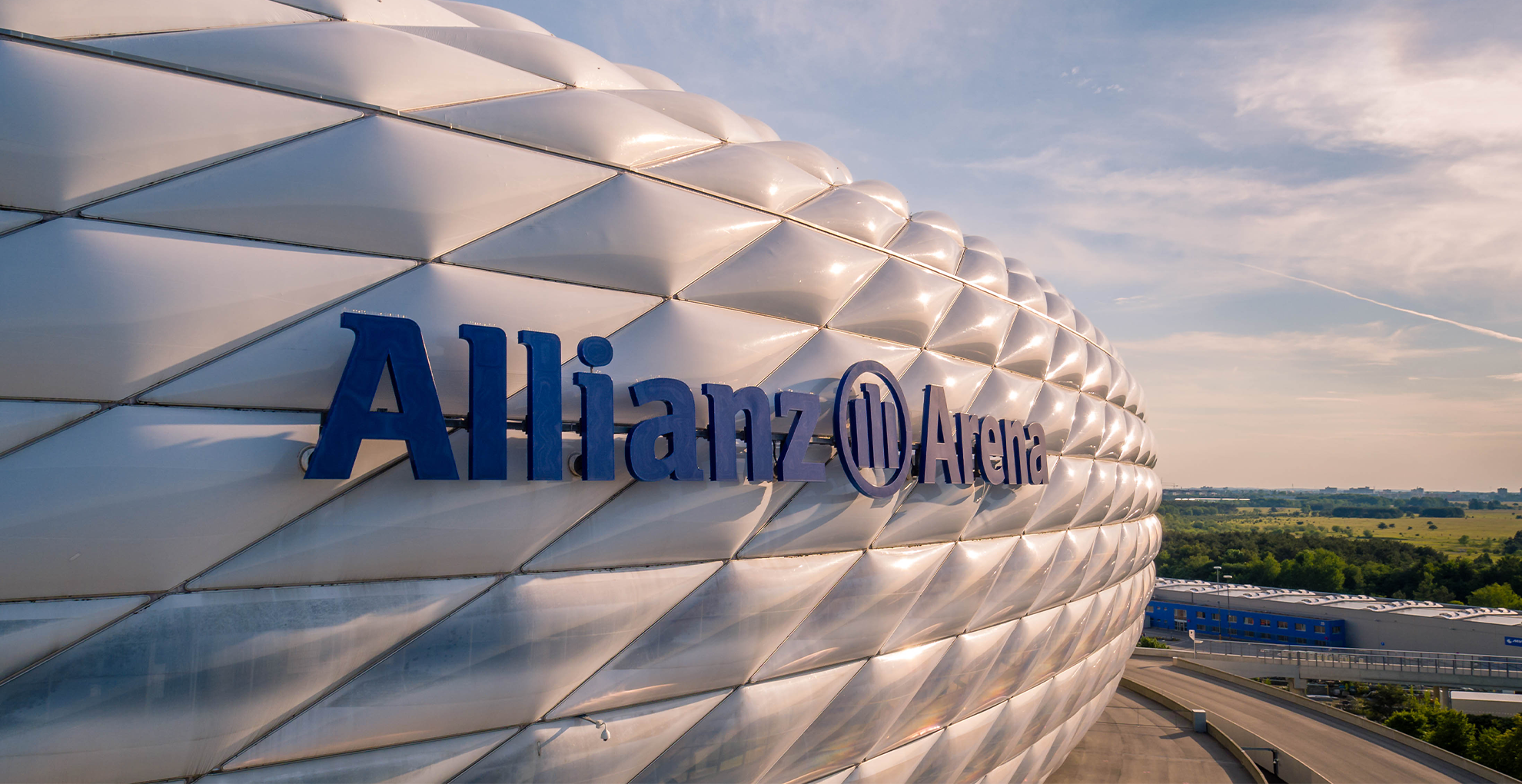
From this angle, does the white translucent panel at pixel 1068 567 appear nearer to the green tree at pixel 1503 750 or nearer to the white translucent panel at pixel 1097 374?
the white translucent panel at pixel 1097 374

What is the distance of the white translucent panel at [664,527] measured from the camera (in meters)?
7.02

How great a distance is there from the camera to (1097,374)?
1650 centimetres

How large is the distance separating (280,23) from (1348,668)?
167 ft

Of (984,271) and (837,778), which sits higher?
(984,271)

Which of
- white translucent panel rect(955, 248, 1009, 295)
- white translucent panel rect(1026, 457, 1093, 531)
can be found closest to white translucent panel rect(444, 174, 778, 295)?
white translucent panel rect(955, 248, 1009, 295)

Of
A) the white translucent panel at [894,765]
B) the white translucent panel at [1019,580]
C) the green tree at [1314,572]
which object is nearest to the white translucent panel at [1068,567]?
the white translucent panel at [1019,580]

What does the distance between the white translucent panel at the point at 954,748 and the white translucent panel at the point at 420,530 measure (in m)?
7.20

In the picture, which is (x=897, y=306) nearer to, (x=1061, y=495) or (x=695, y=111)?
(x=695, y=111)

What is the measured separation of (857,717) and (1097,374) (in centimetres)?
1025

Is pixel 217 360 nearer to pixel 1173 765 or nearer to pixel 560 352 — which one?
pixel 560 352

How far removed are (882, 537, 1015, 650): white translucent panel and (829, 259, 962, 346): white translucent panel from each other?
3206 mm

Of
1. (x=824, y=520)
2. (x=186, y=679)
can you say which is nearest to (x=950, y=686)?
(x=824, y=520)

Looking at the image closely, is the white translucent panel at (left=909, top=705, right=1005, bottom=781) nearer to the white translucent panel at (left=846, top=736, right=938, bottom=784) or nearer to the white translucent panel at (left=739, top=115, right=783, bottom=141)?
the white translucent panel at (left=846, top=736, right=938, bottom=784)

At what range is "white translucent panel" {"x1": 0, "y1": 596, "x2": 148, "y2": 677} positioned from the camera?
492 cm
